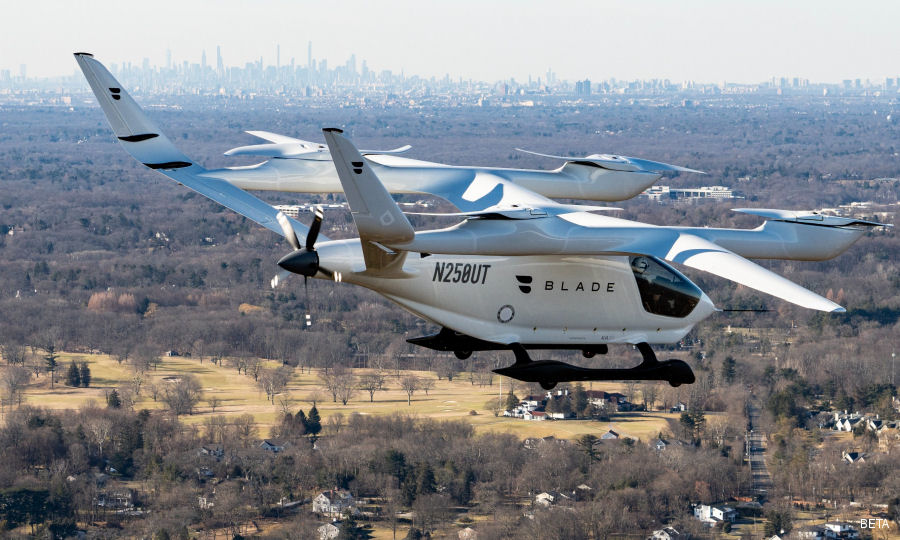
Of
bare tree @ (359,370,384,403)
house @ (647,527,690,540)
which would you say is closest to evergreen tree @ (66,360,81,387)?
bare tree @ (359,370,384,403)

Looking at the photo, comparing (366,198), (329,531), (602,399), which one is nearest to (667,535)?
(329,531)

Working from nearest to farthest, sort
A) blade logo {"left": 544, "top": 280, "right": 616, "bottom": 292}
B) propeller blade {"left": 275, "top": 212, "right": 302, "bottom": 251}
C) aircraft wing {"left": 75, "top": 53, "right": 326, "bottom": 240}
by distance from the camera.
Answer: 1. propeller blade {"left": 275, "top": 212, "right": 302, "bottom": 251}
2. blade logo {"left": 544, "top": 280, "right": 616, "bottom": 292}
3. aircraft wing {"left": 75, "top": 53, "right": 326, "bottom": 240}

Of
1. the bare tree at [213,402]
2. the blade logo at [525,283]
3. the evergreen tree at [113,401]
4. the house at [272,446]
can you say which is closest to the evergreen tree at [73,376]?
the evergreen tree at [113,401]

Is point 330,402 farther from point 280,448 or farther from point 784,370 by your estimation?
point 784,370

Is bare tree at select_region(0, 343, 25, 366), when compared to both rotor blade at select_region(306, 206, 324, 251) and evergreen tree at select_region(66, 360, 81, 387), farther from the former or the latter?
rotor blade at select_region(306, 206, 324, 251)

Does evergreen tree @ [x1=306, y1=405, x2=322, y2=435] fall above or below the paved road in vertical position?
above

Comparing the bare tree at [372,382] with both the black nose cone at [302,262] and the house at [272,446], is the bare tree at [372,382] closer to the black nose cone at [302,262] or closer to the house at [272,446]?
the house at [272,446]
